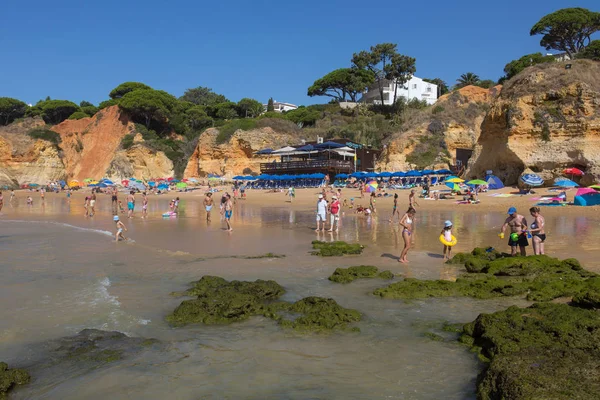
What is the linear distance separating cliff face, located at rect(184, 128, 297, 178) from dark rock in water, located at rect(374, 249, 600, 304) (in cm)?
4490

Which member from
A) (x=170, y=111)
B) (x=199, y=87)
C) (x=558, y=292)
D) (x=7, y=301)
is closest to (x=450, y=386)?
(x=558, y=292)

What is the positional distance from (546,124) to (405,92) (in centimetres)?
4283

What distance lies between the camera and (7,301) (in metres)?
7.27

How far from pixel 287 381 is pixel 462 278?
16.1ft

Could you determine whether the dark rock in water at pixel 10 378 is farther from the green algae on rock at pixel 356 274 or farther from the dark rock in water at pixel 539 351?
the green algae on rock at pixel 356 274

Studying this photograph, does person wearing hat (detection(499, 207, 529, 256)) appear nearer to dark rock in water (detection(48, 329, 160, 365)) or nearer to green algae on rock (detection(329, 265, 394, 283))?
green algae on rock (detection(329, 265, 394, 283))

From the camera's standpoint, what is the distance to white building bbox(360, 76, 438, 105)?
6731 cm

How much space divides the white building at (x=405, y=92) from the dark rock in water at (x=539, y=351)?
63282 mm

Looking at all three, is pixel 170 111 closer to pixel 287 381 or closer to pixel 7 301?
pixel 7 301

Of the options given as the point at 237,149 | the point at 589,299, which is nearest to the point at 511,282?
the point at 589,299

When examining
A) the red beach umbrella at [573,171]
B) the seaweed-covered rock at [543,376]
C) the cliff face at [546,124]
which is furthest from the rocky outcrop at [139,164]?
the seaweed-covered rock at [543,376]

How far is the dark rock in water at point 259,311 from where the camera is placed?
5988 millimetres

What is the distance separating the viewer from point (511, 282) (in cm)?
769

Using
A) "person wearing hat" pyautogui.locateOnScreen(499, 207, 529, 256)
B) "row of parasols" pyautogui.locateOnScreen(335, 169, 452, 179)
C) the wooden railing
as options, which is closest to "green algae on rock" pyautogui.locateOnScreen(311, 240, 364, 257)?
"person wearing hat" pyautogui.locateOnScreen(499, 207, 529, 256)
